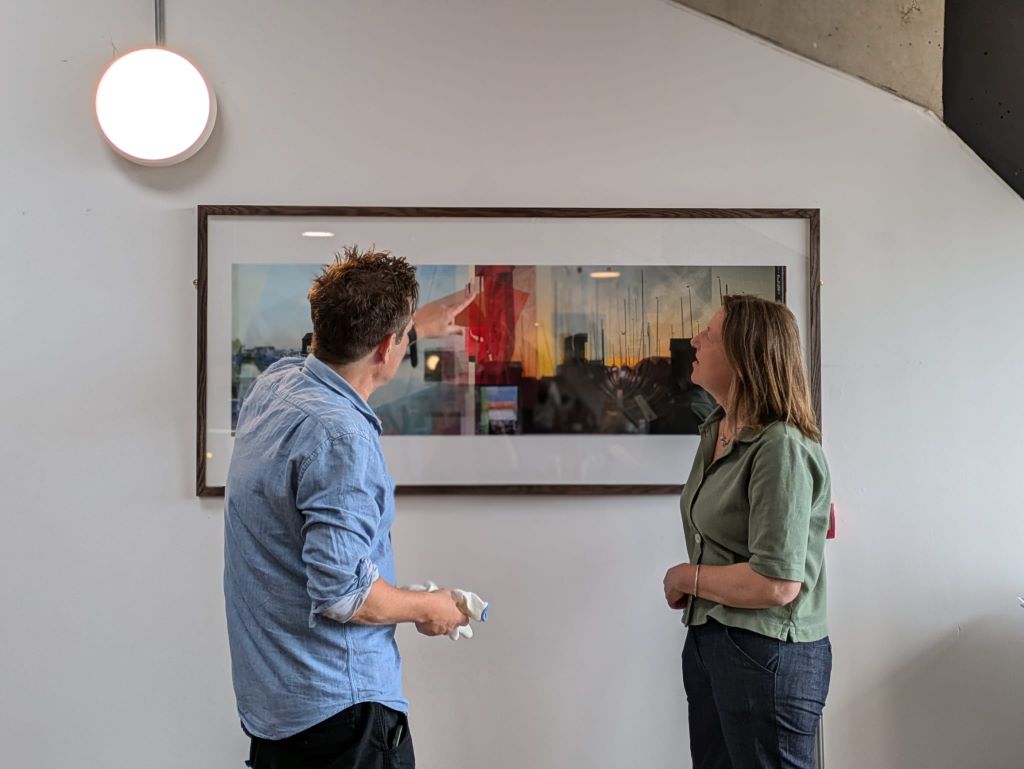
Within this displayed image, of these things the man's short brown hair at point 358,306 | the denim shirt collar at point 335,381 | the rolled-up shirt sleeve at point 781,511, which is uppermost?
the man's short brown hair at point 358,306

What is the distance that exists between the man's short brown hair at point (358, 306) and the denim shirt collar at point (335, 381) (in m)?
0.02

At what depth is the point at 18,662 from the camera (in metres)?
1.87

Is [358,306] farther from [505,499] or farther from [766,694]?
[766,694]

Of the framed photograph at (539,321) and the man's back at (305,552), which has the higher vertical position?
the framed photograph at (539,321)

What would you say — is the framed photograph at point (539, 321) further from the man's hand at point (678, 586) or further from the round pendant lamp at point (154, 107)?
the man's hand at point (678, 586)

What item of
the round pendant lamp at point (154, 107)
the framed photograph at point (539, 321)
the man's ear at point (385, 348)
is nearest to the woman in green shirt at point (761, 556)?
the framed photograph at point (539, 321)

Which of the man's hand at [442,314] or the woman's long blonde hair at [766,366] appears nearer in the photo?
the woman's long blonde hair at [766,366]

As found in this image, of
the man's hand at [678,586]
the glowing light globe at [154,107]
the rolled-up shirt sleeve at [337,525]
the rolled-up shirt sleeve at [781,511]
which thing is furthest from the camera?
the glowing light globe at [154,107]

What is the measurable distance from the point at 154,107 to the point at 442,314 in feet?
2.58

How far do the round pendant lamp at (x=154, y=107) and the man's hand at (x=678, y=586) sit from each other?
4.53ft

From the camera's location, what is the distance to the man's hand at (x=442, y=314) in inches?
74.2

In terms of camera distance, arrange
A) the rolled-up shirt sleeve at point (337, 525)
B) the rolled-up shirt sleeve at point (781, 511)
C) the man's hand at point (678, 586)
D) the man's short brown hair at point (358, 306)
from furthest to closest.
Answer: the man's hand at point (678, 586) → the rolled-up shirt sleeve at point (781, 511) → the man's short brown hair at point (358, 306) → the rolled-up shirt sleeve at point (337, 525)

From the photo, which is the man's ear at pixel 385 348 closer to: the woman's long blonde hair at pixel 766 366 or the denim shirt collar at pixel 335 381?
the denim shirt collar at pixel 335 381

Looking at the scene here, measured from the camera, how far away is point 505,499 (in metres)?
1.90
